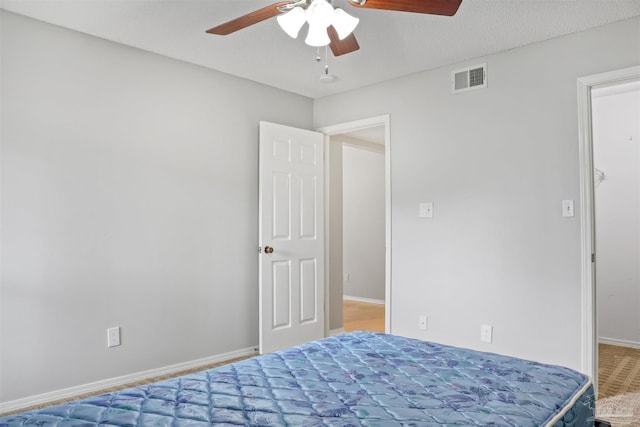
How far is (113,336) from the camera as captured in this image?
3260 mm

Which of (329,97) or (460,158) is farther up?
(329,97)

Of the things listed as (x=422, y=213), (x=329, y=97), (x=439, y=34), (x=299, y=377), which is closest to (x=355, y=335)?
(x=299, y=377)

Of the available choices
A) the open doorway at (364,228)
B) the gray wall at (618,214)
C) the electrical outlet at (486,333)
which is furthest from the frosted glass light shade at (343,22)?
the open doorway at (364,228)

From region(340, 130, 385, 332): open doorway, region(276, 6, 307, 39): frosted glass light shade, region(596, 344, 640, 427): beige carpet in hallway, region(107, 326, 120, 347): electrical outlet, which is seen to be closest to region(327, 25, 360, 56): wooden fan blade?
region(276, 6, 307, 39): frosted glass light shade

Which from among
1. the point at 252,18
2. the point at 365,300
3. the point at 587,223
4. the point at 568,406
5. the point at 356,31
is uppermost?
the point at 356,31

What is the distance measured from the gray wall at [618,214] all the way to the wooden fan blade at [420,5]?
3.17 meters

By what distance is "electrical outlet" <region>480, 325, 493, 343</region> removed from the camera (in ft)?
11.3

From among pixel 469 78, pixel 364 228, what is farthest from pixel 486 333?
pixel 364 228

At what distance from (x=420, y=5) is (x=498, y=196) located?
1871 mm

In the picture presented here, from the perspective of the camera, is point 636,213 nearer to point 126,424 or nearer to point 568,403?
point 568,403

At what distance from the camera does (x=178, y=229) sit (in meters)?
3.66

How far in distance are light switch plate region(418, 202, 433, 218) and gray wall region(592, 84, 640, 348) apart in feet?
6.14

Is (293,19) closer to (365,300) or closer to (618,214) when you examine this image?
(618,214)

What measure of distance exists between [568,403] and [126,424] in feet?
4.57
